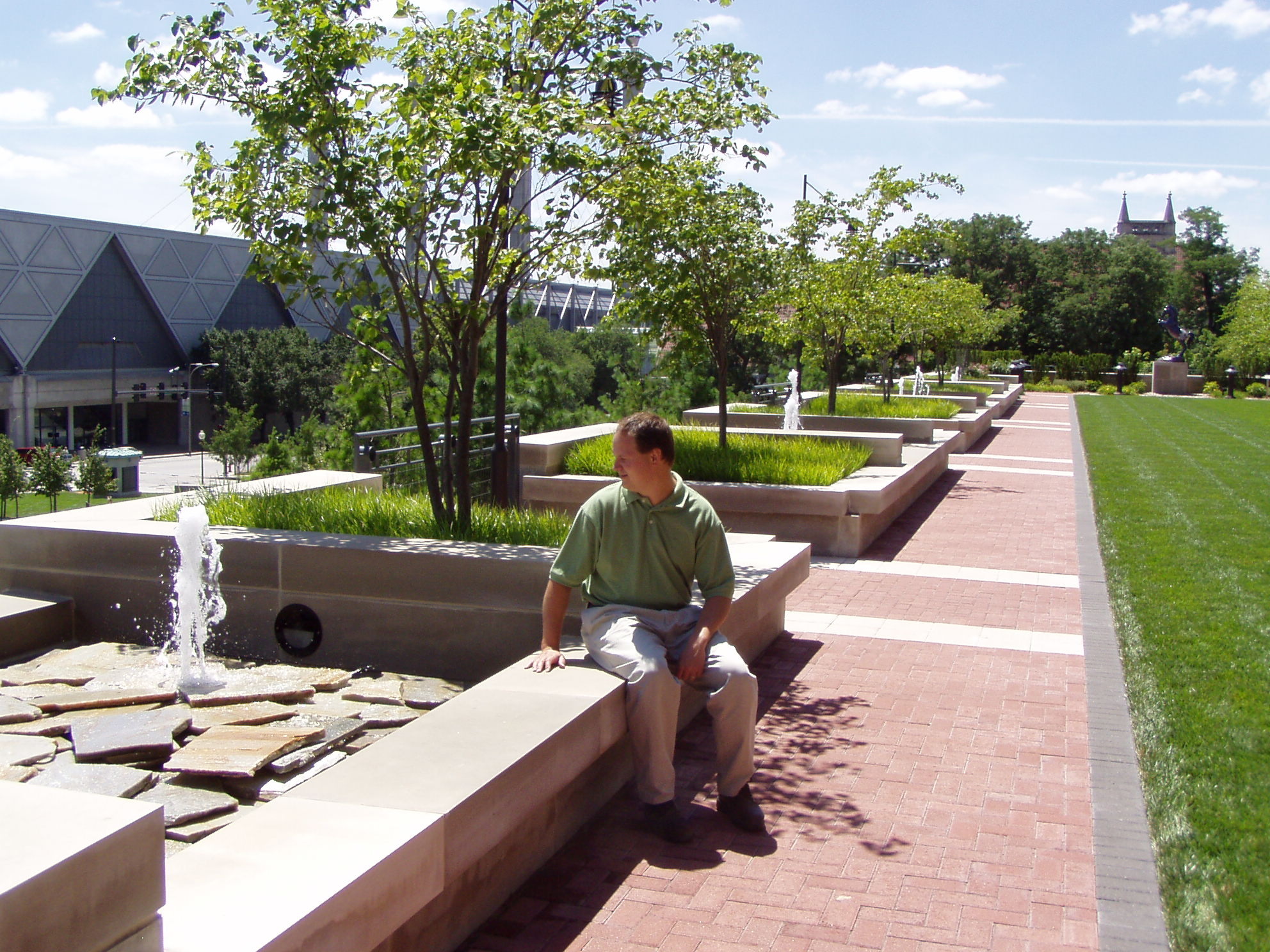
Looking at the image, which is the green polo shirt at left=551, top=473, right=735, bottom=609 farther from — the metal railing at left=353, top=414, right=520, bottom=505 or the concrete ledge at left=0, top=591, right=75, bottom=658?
the metal railing at left=353, top=414, right=520, bottom=505

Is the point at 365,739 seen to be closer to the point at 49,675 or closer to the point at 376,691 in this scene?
the point at 376,691

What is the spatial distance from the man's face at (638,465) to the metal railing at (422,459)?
17.0ft

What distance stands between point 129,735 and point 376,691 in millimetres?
1272

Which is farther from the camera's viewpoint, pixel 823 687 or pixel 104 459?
pixel 104 459

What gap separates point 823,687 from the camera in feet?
21.3

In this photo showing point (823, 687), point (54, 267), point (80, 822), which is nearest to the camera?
point (80, 822)

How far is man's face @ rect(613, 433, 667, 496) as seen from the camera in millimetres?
4613

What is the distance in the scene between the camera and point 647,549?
4.77 m

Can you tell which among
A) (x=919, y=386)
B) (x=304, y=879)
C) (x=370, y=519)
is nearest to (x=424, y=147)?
(x=370, y=519)

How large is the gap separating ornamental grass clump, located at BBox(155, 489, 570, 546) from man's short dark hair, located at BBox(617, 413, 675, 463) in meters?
2.18

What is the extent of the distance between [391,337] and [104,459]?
166ft

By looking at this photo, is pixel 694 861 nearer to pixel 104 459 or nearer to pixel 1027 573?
pixel 1027 573

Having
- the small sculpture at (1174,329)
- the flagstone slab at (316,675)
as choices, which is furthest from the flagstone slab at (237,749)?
the small sculpture at (1174,329)

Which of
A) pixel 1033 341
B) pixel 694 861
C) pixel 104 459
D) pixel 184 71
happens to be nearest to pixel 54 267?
pixel 104 459
